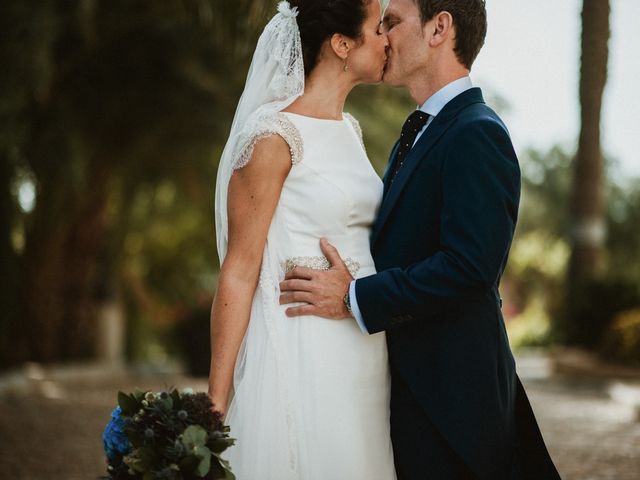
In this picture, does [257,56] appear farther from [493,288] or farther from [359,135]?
[493,288]

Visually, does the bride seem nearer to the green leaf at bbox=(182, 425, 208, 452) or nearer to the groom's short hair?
the groom's short hair

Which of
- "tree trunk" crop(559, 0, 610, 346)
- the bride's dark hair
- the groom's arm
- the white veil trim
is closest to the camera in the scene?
the groom's arm

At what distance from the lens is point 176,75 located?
1123 cm

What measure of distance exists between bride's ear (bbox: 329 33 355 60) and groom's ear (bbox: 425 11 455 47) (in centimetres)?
27

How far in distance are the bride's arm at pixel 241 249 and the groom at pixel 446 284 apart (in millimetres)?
160

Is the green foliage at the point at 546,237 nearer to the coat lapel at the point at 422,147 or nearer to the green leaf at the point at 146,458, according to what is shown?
the coat lapel at the point at 422,147

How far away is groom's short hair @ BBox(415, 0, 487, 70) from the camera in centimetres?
293

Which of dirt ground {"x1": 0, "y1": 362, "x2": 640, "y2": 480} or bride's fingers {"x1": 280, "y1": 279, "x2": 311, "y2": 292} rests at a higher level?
dirt ground {"x1": 0, "y1": 362, "x2": 640, "y2": 480}

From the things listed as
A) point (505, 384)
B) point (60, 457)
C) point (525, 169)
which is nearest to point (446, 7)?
point (505, 384)

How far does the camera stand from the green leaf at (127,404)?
7.82 feet

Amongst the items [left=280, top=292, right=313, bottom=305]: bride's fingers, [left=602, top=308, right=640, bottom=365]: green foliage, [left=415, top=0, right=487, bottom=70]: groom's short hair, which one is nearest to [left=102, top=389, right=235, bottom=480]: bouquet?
[left=280, top=292, right=313, bottom=305]: bride's fingers

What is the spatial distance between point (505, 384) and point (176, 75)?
360 inches

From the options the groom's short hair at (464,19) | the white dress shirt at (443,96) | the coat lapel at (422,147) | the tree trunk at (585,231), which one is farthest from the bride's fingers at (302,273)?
the tree trunk at (585,231)

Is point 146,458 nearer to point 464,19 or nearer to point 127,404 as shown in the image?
point 127,404
